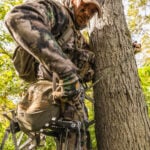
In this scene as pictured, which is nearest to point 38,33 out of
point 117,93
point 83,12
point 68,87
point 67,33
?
point 68,87

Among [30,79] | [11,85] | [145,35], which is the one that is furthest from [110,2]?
[145,35]

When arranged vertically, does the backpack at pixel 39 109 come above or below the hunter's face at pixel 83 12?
below

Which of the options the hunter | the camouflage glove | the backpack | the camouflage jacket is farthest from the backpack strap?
the camouflage glove

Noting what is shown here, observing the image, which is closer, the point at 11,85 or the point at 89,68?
the point at 89,68

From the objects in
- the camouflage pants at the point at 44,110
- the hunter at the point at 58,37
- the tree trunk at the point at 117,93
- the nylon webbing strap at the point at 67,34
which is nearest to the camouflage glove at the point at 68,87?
the hunter at the point at 58,37

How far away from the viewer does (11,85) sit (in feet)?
22.0

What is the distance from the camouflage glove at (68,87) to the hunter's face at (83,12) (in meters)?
0.79

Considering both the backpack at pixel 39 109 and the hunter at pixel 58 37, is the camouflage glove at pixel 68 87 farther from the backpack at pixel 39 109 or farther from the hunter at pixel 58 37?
the backpack at pixel 39 109

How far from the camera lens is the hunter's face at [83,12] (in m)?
2.62

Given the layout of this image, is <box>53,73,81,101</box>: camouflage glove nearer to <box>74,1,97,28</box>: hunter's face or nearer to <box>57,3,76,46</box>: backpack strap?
<box>57,3,76,46</box>: backpack strap

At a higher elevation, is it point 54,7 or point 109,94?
point 54,7

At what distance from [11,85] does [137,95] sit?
169 inches

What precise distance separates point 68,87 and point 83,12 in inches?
34.7

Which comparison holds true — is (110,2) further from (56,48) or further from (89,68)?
(56,48)
